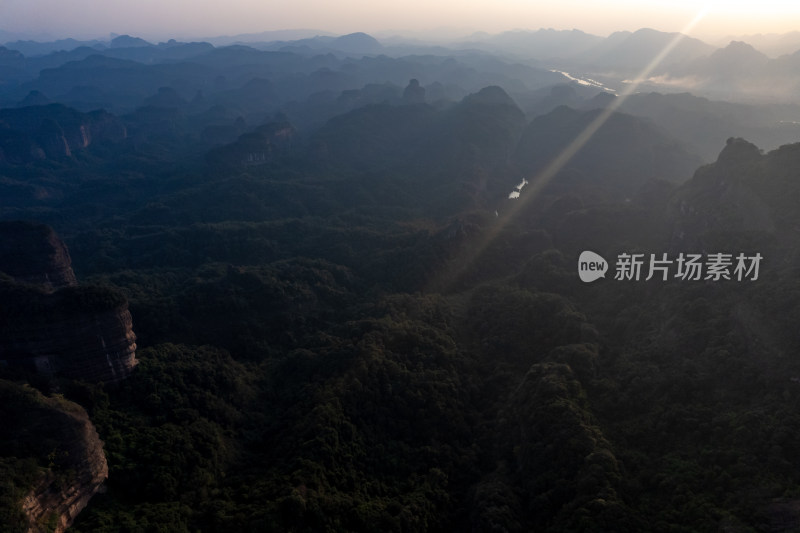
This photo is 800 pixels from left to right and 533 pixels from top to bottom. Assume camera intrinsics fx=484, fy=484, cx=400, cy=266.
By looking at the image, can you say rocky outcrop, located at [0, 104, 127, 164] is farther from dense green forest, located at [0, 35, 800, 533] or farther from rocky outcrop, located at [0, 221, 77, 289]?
rocky outcrop, located at [0, 221, 77, 289]

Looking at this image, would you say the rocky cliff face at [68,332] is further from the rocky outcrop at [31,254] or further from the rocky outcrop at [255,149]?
the rocky outcrop at [255,149]

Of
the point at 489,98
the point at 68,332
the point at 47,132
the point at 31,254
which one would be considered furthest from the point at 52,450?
the point at 489,98

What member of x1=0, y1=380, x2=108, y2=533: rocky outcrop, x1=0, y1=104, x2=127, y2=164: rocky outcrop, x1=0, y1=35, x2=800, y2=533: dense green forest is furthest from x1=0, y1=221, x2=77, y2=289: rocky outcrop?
x1=0, y1=104, x2=127, y2=164: rocky outcrop

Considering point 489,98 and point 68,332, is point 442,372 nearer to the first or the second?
point 68,332

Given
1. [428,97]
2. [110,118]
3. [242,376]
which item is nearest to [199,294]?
[242,376]

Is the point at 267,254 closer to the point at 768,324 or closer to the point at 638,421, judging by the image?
the point at 638,421
